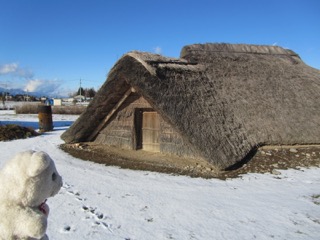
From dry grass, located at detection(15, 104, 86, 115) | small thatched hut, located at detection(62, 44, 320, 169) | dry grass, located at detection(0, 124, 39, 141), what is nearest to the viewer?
small thatched hut, located at detection(62, 44, 320, 169)

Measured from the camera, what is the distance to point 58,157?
30.8ft

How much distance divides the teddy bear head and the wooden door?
Result: 7446mm

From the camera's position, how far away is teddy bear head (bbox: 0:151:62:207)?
7.50 feet

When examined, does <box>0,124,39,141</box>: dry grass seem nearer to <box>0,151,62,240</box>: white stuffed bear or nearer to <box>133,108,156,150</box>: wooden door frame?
<box>133,108,156,150</box>: wooden door frame

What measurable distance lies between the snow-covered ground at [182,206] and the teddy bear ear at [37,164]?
2.25 m

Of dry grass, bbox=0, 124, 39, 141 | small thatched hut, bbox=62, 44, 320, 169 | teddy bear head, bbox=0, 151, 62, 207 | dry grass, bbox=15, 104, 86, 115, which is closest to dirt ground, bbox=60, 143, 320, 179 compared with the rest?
small thatched hut, bbox=62, 44, 320, 169

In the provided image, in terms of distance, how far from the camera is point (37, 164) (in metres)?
2.29

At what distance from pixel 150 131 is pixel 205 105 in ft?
7.38

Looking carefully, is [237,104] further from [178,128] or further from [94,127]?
[94,127]

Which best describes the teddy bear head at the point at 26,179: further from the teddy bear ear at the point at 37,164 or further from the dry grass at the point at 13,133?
the dry grass at the point at 13,133

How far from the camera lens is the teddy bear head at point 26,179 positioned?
229cm

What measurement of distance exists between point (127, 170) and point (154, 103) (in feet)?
6.15

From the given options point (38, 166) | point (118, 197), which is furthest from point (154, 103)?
point (38, 166)

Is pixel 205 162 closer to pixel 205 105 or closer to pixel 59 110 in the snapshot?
pixel 205 105
